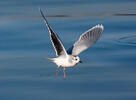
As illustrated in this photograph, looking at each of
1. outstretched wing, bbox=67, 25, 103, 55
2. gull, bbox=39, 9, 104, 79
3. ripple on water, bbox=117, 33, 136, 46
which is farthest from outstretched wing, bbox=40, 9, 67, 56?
ripple on water, bbox=117, 33, 136, 46

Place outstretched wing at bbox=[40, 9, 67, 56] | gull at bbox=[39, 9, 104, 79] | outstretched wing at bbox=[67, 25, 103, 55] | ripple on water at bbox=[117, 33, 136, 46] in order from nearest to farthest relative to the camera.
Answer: outstretched wing at bbox=[40, 9, 67, 56]
gull at bbox=[39, 9, 104, 79]
outstretched wing at bbox=[67, 25, 103, 55]
ripple on water at bbox=[117, 33, 136, 46]

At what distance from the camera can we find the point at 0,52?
13.4 meters

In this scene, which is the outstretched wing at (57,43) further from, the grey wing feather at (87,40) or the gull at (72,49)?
the grey wing feather at (87,40)

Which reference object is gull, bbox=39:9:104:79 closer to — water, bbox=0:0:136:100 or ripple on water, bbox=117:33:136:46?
water, bbox=0:0:136:100

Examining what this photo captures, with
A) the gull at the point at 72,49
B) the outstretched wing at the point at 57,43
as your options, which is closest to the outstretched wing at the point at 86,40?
the gull at the point at 72,49

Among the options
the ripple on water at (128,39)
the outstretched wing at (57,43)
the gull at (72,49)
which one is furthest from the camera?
the ripple on water at (128,39)

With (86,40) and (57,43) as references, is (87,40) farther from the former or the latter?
(57,43)

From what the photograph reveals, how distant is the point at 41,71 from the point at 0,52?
1768 millimetres

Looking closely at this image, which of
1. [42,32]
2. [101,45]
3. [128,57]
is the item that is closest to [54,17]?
[42,32]

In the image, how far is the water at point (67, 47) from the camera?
35.2 ft

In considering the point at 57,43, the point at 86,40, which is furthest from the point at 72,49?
the point at 57,43

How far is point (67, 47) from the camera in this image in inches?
542

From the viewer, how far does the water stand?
10.7 meters

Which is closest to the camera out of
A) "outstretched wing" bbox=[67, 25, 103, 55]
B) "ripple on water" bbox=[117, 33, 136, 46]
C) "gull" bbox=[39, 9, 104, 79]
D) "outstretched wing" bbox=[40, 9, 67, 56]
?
"outstretched wing" bbox=[40, 9, 67, 56]
